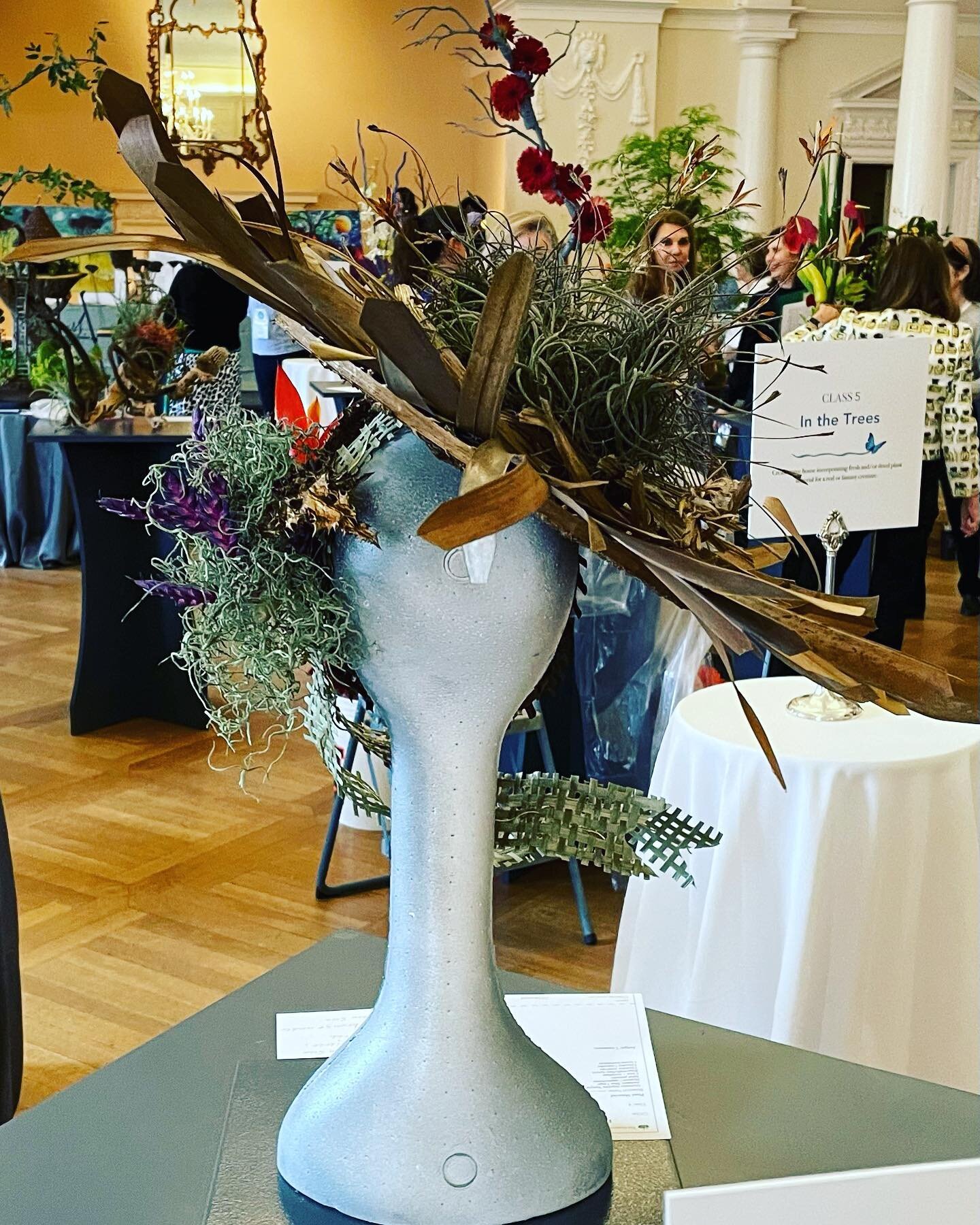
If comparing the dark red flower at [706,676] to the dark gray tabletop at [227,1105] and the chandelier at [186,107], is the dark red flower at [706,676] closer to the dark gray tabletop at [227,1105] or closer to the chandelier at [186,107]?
the dark gray tabletop at [227,1105]

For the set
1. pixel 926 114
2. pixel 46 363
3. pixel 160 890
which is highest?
pixel 926 114

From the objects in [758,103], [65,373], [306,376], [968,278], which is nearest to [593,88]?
[758,103]

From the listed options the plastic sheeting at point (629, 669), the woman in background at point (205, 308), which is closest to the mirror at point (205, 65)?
the woman in background at point (205, 308)

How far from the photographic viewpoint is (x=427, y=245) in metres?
0.90

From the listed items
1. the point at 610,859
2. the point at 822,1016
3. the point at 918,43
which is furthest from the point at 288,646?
the point at 918,43

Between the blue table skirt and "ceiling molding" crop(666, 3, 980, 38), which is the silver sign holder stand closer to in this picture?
the blue table skirt

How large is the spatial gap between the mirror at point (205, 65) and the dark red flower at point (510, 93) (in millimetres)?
10382

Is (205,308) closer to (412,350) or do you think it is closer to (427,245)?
(427,245)

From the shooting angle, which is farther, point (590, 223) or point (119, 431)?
point (119, 431)

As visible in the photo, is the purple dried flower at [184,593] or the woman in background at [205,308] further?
the woman in background at [205,308]

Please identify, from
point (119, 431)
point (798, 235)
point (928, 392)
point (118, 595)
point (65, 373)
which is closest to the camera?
point (798, 235)

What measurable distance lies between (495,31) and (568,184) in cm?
12

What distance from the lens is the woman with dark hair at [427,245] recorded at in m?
0.78

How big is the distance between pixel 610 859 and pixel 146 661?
377 cm
